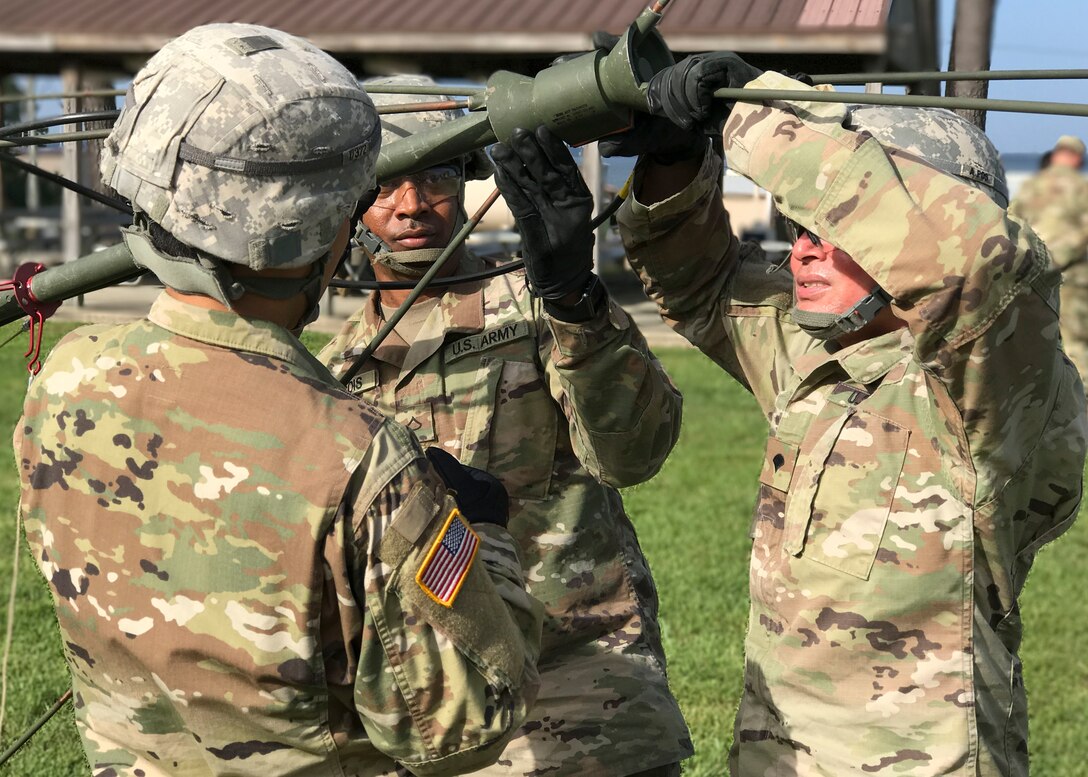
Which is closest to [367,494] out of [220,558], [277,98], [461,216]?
[220,558]

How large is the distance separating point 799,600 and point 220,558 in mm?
1169

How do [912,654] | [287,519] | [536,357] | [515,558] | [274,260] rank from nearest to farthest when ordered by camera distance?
[287,519]
[274,260]
[515,558]
[912,654]
[536,357]

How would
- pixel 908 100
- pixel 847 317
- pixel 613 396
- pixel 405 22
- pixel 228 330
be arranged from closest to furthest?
pixel 908 100 < pixel 228 330 < pixel 847 317 < pixel 613 396 < pixel 405 22

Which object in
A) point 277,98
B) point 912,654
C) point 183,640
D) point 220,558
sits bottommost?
point 912,654

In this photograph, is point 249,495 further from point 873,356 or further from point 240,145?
point 873,356

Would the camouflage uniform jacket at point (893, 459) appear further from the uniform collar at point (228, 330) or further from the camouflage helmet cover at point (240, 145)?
the uniform collar at point (228, 330)

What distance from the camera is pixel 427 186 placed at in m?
3.27

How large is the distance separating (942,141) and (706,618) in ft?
13.8

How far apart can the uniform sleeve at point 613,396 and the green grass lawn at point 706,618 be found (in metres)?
0.75

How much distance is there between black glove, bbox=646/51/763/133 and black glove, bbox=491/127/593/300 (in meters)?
0.26

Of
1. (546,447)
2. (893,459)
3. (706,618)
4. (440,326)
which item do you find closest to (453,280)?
(440,326)

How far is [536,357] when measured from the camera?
124 inches

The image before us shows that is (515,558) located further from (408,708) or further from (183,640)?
(183,640)

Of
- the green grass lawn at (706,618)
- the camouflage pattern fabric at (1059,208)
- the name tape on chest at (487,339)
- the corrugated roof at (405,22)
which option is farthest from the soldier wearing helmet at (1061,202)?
the corrugated roof at (405,22)
